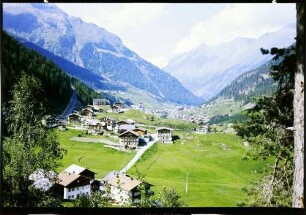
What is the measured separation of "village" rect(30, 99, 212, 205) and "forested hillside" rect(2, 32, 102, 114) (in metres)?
0.14

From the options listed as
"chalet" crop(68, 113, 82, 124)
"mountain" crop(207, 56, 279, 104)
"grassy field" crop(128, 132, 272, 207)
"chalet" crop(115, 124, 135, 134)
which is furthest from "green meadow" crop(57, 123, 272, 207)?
"mountain" crop(207, 56, 279, 104)

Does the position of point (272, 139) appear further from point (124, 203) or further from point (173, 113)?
point (124, 203)

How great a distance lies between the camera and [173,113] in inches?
227

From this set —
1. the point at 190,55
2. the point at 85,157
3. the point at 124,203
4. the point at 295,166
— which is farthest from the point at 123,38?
the point at 295,166

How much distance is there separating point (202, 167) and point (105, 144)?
3.39 ft

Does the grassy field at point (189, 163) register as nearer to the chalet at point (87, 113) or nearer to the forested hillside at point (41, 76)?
the chalet at point (87, 113)

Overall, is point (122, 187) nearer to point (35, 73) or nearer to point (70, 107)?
point (70, 107)

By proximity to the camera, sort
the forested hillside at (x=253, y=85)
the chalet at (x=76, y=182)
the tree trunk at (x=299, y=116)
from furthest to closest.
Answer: the forested hillside at (x=253, y=85)
the chalet at (x=76, y=182)
the tree trunk at (x=299, y=116)

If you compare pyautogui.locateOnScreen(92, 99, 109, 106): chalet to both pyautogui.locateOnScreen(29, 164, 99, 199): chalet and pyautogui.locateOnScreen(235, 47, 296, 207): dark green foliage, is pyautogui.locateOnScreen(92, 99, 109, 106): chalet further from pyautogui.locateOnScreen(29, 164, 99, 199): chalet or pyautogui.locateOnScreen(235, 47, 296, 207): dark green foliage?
pyautogui.locateOnScreen(235, 47, 296, 207): dark green foliage

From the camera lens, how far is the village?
545 centimetres

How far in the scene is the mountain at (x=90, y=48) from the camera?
538 centimetres

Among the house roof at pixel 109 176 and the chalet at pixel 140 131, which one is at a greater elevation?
the chalet at pixel 140 131

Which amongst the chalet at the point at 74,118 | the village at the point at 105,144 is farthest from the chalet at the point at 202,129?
the chalet at the point at 74,118

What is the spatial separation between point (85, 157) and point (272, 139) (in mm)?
1984
